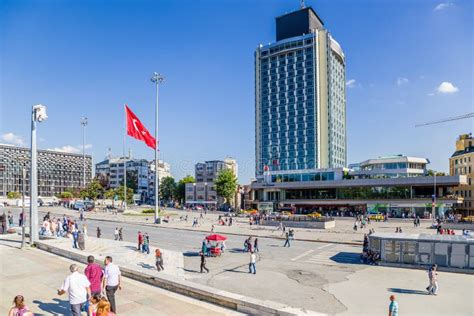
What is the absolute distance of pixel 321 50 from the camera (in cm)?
13162

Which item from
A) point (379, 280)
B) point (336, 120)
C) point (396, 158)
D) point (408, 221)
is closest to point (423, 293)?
point (379, 280)

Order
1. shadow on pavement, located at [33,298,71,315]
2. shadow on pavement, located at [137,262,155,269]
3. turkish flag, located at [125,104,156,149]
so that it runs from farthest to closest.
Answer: turkish flag, located at [125,104,156,149]
shadow on pavement, located at [137,262,155,269]
shadow on pavement, located at [33,298,71,315]

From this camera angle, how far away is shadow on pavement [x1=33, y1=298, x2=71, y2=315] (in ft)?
37.2

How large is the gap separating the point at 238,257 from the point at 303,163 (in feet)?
336

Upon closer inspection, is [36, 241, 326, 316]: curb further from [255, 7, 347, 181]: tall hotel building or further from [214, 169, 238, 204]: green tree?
[255, 7, 347, 181]: tall hotel building

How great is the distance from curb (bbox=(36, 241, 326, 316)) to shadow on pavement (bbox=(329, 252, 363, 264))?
17.9m

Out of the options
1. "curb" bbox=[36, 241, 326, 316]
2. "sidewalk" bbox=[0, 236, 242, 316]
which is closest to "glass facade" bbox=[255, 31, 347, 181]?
"sidewalk" bbox=[0, 236, 242, 316]

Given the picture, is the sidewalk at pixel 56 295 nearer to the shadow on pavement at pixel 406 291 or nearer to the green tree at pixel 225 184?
the shadow on pavement at pixel 406 291

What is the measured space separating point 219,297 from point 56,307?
519 centimetres

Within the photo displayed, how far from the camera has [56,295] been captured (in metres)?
13.1

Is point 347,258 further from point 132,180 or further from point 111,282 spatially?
point 132,180

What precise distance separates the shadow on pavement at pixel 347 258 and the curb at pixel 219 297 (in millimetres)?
17924

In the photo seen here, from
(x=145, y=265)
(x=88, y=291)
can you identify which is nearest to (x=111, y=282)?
(x=88, y=291)

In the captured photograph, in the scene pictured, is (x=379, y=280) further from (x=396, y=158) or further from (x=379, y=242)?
(x=396, y=158)
